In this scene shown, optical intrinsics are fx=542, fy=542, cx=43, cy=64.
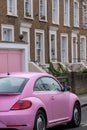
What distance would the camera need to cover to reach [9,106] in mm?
12516

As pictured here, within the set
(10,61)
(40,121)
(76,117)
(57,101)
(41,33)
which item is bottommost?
(76,117)

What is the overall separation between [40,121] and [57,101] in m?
1.32

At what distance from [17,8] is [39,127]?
20.7 metres

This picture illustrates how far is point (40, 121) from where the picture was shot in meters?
13.0

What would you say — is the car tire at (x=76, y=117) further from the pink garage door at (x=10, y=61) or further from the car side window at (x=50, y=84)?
the pink garage door at (x=10, y=61)

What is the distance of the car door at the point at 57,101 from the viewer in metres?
14.0

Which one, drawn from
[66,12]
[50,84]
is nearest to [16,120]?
[50,84]

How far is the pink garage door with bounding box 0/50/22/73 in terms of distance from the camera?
2485 centimetres

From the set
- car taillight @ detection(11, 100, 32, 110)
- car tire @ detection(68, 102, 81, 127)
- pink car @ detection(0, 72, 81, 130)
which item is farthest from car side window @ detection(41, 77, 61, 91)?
car taillight @ detection(11, 100, 32, 110)

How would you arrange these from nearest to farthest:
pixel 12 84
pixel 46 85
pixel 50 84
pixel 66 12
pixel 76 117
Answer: pixel 12 84
pixel 46 85
pixel 50 84
pixel 76 117
pixel 66 12

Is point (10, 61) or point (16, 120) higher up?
point (10, 61)

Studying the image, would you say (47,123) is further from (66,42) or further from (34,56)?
(66,42)

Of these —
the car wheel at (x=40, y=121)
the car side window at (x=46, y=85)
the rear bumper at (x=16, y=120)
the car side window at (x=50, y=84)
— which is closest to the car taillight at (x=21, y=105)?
the rear bumper at (x=16, y=120)

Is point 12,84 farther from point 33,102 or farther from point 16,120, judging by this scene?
point 16,120
